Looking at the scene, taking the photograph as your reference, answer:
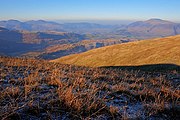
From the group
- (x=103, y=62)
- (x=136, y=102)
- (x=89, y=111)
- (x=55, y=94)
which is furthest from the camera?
(x=103, y=62)

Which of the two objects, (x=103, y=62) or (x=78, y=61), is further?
(x=78, y=61)

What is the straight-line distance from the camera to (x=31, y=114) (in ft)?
18.7

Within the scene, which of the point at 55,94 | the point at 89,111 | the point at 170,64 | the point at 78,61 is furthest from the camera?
the point at 78,61

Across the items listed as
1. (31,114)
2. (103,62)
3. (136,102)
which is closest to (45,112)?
(31,114)

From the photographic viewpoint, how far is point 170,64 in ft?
130

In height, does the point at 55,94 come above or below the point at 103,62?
above

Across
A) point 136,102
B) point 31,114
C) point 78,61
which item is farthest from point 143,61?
point 31,114

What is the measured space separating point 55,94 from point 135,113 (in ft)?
7.74

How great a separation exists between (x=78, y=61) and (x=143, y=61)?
19.9 metres

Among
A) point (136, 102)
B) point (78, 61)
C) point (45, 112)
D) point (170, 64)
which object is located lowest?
point (78, 61)

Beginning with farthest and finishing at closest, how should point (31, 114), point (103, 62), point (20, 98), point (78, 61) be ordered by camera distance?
point (78, 61) < point (103, 62) < point (20, 98) < point (31, 114)

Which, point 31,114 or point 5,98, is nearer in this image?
point 31,114

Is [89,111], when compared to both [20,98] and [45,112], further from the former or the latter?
[20,98]

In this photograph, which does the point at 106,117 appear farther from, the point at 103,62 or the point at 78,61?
the point at 78,61
